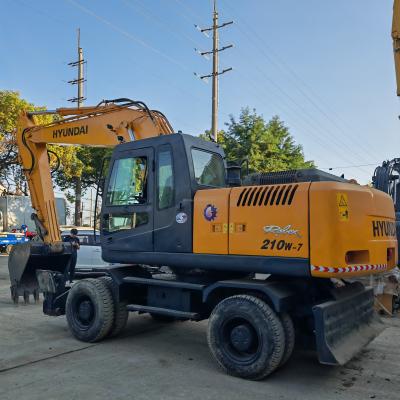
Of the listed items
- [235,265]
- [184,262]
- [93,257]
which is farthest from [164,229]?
[93,257]

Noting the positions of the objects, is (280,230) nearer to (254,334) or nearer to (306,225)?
(306,225)

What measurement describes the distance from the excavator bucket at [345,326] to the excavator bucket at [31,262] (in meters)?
5.35

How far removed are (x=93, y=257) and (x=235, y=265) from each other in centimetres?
702

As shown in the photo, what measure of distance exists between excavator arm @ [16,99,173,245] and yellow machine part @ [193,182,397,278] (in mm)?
2425

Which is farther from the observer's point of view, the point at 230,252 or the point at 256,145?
the point at 256,145

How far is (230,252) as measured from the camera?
5695mm

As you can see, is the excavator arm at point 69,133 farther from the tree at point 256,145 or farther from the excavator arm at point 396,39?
the tree at point 256,145

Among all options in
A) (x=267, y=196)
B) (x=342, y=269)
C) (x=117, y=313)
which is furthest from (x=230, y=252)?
(x=117, y=313)

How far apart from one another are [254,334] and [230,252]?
3.40 ft

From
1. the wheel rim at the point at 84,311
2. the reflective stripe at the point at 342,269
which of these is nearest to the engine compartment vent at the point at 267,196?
the reflective stripe at the point at 342,269

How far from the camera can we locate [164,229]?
6.29 metres

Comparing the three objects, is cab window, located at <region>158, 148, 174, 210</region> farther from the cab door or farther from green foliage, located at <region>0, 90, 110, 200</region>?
green foliage, located at <region>0, 90, 110, 200</region>

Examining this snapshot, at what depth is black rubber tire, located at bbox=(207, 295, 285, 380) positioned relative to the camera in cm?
505

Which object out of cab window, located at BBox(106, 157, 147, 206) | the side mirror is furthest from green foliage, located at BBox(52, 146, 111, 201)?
the side mirror
